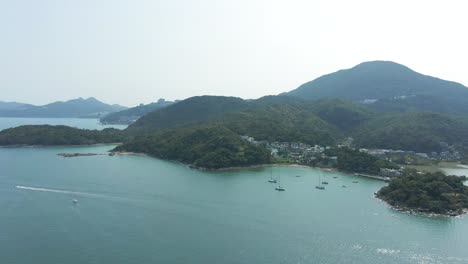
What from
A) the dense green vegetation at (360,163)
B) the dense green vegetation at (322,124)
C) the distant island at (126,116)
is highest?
the distant island at (126,116)

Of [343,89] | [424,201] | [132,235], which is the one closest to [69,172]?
[132,235]

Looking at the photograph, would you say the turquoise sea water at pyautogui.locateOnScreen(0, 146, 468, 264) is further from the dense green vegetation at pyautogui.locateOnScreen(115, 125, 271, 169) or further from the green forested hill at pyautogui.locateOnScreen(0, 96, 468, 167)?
the green forested hill at pyautogui.locateOnScreen(0, 96, 468, 167)

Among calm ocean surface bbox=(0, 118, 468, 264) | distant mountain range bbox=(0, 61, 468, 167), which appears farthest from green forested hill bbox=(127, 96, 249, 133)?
calm ocean surface bbox=(0, 118, 468, 264)

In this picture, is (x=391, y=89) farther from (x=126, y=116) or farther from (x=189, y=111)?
(x=126, y=116)

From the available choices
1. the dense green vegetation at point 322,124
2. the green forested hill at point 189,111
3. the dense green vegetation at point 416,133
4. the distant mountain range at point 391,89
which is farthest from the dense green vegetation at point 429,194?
the distant mountain range at point 391,89

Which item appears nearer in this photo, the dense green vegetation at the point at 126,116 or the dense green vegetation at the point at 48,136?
the dense green vegetation at the point at 48,136

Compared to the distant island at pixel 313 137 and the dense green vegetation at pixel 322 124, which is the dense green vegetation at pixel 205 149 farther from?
the dense green vegetation at pixel 322 124

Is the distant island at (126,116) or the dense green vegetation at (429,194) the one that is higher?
the distant island at (126,116)
